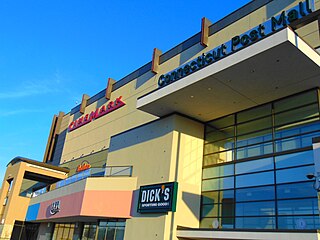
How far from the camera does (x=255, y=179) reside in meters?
15.4

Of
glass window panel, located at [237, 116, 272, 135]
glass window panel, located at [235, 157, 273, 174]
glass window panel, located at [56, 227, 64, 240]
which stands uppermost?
glass window panel, located at [237, 116, 272, 135]

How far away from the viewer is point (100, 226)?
20.8m

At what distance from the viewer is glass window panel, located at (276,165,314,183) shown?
44.5ft

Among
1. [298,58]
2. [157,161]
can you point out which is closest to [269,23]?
[298,58]

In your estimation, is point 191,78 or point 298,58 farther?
point 191,78

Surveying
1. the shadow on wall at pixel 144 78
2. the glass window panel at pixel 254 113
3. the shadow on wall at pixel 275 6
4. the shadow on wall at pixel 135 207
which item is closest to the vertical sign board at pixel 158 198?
the shadow on wall at pixel 135 207

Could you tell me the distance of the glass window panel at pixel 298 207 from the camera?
1291cm

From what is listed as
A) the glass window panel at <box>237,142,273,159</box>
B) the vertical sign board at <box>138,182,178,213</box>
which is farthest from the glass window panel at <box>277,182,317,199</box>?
the vertical sign board at <box>138,182,178,213</box>

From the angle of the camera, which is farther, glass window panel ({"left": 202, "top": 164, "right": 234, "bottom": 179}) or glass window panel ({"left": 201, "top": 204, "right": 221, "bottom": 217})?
glass window panel ({"left": 202, "top": 164, "right": 234, "bottom": 179})

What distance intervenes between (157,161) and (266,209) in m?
6.50

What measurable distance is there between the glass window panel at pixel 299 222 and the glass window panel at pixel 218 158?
4.36 m

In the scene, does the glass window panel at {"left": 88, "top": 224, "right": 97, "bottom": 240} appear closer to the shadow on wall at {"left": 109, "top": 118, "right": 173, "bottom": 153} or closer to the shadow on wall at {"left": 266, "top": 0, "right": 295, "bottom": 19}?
the shadow on wall at {"left": 109, "top": 118, "right": 173, "bottom": 153}

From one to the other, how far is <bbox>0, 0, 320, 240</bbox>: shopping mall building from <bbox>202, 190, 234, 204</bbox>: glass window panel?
55mm

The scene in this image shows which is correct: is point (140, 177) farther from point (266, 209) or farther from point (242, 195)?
point (266, 209)
